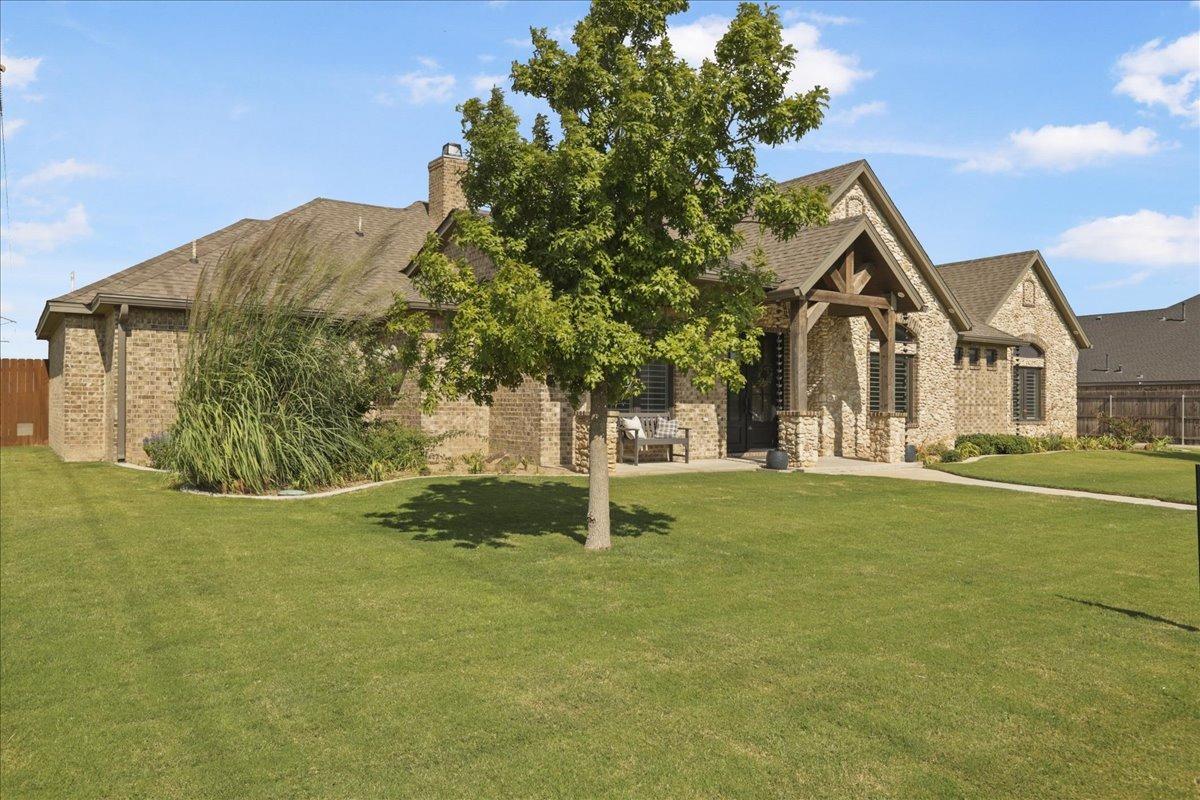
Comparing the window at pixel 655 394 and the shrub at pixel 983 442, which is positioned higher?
the window at pixel 655 394

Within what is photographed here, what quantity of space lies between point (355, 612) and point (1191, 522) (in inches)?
420

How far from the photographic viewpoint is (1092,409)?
3475 centimetres

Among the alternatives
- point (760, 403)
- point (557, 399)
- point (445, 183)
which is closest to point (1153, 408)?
point (760, 403)

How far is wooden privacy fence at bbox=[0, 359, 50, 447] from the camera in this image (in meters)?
23.9

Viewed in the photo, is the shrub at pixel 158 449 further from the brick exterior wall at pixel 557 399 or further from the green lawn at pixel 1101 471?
the green lawn at pixel 1101 471

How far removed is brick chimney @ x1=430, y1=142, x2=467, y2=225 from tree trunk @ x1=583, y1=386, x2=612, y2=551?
14301 millimetres

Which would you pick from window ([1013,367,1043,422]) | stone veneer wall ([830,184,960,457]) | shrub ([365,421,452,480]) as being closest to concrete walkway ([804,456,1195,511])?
stone veneer wall ([830,184,960,457])

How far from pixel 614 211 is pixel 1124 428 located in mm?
28659

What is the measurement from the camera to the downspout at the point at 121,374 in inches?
652

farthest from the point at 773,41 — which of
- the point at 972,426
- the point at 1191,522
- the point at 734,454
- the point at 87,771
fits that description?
the point at 972,426

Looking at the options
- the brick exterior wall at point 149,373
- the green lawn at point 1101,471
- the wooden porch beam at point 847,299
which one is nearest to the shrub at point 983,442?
the green lawn at point 1101,471

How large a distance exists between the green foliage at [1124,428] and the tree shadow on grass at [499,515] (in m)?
24.8

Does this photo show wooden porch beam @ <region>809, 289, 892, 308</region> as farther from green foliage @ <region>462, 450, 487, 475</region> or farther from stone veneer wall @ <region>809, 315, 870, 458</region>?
green foliage @ <region>462, 450, 487, 475</region>

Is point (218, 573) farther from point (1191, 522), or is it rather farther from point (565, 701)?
point (1191, 522)
